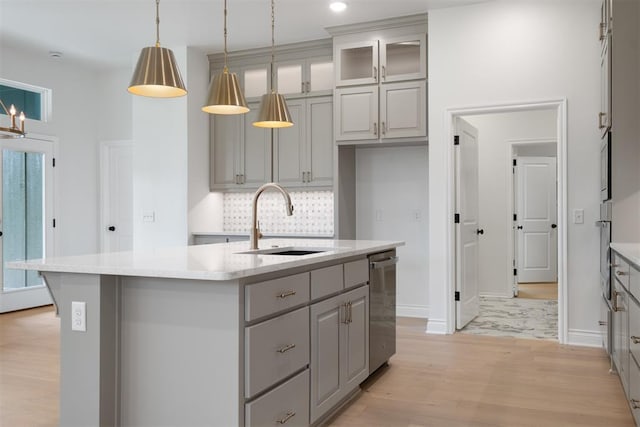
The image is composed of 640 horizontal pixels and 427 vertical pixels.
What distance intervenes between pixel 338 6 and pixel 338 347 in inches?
124

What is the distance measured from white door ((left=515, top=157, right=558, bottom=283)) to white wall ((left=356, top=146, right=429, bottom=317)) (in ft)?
11.7

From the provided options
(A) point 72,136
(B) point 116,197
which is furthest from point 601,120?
(A) point 72,136

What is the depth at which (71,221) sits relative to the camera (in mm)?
6777

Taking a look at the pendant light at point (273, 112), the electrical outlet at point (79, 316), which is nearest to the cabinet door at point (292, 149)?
the pendant light at point (273, 112)

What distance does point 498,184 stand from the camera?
7.17 meters

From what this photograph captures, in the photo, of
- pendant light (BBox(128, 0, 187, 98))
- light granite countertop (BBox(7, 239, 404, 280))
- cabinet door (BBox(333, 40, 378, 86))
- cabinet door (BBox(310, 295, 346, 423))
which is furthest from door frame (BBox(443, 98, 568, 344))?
pendant light (BBox(128, 0, 187, 98))

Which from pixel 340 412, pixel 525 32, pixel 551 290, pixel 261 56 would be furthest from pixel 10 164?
pixel 551 290

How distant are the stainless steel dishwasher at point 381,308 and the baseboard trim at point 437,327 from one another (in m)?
1.12

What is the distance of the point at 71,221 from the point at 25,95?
1.57 meters

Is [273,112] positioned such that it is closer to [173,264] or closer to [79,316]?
[173,264]

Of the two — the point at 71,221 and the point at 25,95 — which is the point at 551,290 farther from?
the point at 25,95

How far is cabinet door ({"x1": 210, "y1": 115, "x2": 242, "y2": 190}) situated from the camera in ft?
19.9

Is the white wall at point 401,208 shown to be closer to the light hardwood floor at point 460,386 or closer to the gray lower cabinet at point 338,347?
the light hardwood floor at point 460,386

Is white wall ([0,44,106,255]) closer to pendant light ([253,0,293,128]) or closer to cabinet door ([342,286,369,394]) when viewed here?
pendant light ([253,0,293,128])
